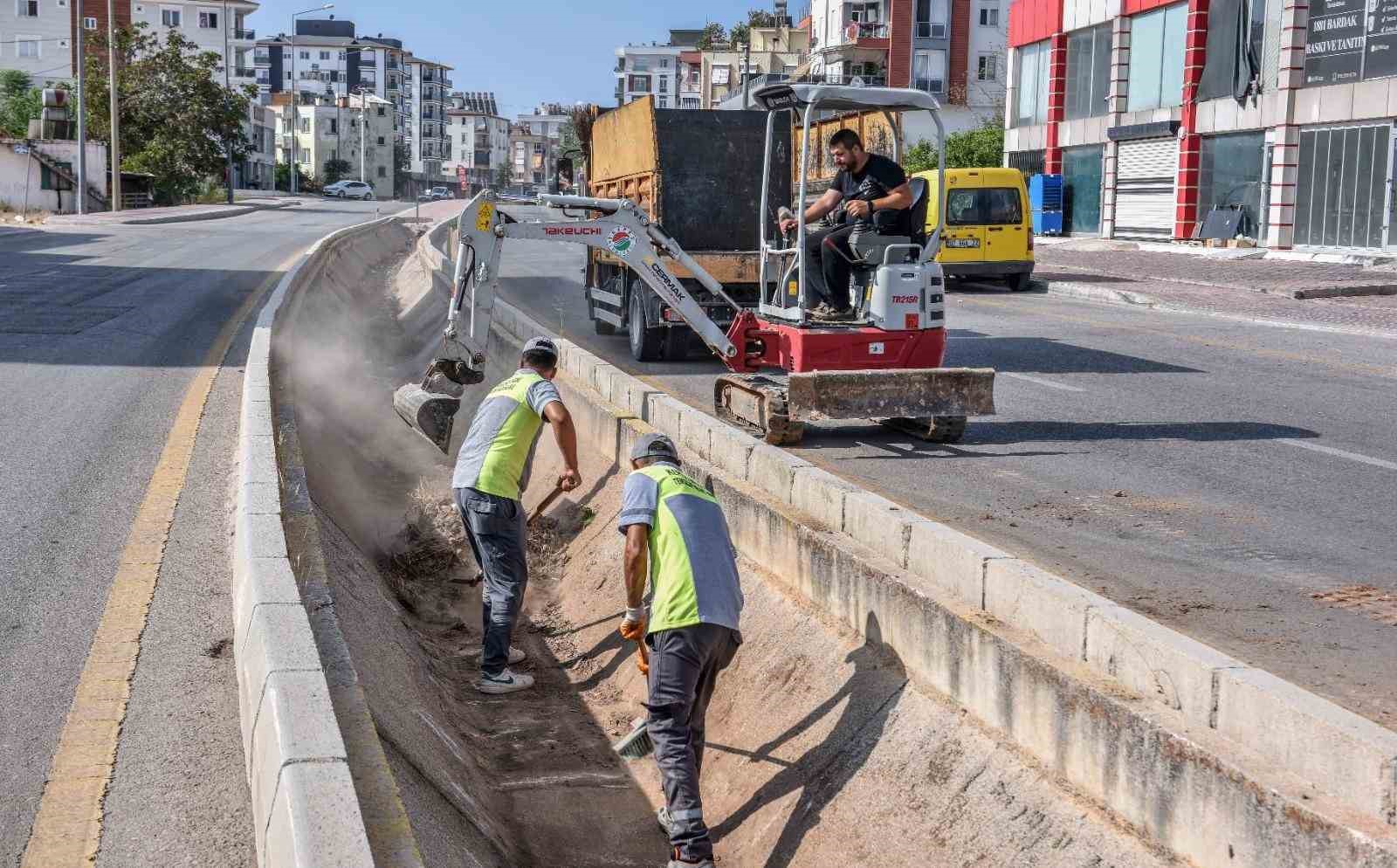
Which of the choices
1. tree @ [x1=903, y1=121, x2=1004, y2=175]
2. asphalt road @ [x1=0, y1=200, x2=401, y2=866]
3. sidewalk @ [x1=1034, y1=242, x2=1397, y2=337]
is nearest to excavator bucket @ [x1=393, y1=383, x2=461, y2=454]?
asphalt road @ [x1=0, y1=200, x2=401, y2=866]

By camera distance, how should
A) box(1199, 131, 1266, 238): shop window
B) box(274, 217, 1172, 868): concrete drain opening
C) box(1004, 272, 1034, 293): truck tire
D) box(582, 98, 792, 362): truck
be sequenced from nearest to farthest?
box(274, 217, 1172, 868): concrete drain opening
box(582, 98, 792, 362): truck
box(1004, 272, 1034, 293): truck tire
box(1199, 131, 1266, 238): shop window

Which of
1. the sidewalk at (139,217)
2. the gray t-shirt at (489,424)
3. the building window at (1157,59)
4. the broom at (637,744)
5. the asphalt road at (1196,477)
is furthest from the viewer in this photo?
the sidewalk at (139,217)

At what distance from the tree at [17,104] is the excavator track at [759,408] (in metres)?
76.1

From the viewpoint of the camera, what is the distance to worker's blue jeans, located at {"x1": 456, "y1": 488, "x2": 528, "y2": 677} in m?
8.37

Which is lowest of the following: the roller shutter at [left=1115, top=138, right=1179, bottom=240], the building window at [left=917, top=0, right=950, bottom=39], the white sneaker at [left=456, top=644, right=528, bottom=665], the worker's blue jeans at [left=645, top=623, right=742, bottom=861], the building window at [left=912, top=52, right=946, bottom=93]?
the white sneaker at [left=456, top=644, right=528, bottom=665]

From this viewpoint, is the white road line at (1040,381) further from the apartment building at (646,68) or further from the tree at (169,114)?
the apartment building at (646,68)

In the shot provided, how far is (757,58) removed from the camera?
3942 inches

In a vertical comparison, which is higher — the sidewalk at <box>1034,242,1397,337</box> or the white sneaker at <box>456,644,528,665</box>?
the sidewalk at <box>1034,242,1397,337</box>

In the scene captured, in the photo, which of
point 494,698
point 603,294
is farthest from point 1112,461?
point 603,294

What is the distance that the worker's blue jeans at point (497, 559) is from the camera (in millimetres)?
8367

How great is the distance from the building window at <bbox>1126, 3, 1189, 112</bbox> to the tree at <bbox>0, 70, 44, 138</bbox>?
60505 mm

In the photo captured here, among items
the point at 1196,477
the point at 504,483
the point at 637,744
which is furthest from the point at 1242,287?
the point at 637,744

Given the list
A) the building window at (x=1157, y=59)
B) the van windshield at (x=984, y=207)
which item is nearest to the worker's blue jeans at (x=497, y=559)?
the van windshield at (x=984, y=207)

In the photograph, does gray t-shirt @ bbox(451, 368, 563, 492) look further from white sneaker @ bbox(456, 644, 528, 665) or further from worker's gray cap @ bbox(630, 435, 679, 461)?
worker's gray cap @ bbox(630, 435, 679, 461)
